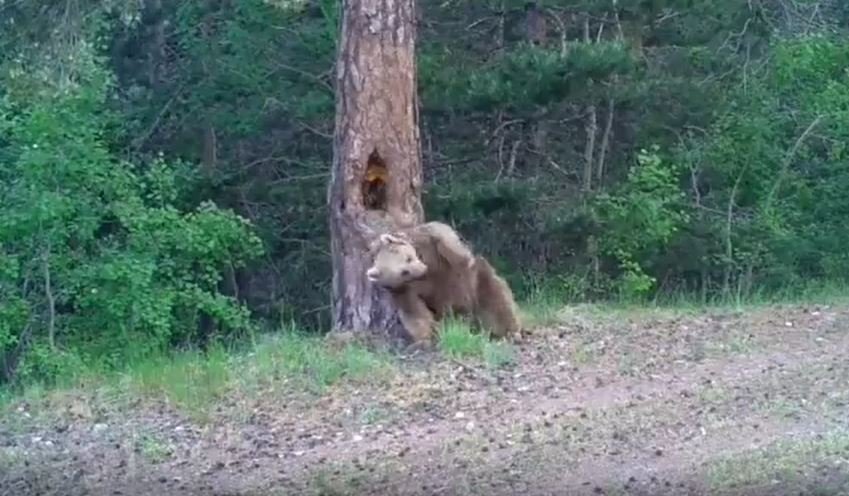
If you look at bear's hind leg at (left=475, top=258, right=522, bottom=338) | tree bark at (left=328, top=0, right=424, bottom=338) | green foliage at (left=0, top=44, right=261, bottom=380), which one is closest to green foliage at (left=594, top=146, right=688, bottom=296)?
green foliage at (left=0, top=44, right=261, bottom=380)

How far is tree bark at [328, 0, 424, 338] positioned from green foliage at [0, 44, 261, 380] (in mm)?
3703

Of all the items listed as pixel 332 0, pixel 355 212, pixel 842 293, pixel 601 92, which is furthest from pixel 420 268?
pixel 332 0

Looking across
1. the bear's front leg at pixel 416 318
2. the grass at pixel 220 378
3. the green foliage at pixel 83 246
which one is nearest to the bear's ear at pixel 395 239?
the bear's front leg at pixel 416 318

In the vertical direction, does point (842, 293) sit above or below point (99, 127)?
below

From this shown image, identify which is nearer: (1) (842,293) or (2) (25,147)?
(1) (842,293)

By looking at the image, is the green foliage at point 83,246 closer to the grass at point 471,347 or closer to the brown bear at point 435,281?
the brown bear at point 435,281

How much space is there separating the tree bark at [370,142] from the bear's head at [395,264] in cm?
93

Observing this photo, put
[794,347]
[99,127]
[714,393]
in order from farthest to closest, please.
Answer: [99,127], [794,347], [714,393]

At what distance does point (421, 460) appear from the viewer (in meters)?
9.40

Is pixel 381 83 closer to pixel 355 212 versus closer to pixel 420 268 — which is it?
pixel 355 212

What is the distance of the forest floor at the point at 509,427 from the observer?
29.2ft

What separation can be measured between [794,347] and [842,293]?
3817 mm

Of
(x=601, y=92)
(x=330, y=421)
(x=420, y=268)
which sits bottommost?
(x=330, y=421)

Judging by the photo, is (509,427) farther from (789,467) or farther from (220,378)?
(220,378)
